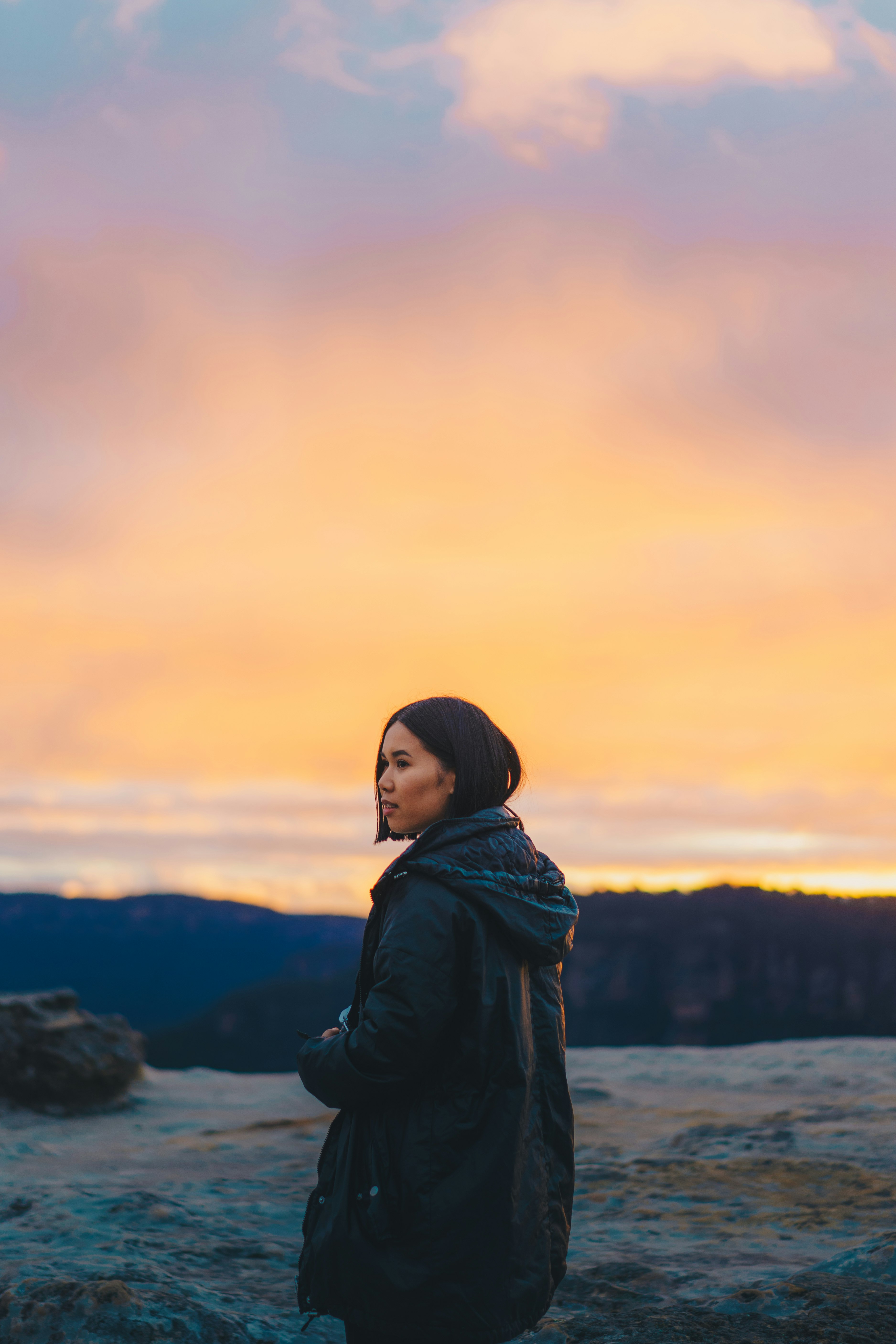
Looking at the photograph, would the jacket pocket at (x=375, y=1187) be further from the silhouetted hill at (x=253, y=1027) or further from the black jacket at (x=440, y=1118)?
the silhouetted hill at (x=253, y=1027)

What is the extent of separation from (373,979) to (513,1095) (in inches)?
15.8

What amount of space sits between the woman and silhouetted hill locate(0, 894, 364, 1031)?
251 feet

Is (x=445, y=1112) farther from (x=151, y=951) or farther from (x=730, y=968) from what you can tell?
(x=151, y=951)

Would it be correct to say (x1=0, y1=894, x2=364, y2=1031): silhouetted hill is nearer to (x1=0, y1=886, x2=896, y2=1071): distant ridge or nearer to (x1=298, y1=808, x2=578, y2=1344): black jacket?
(x1=0, y1=886, x2=896, y2=1071): distant ridge

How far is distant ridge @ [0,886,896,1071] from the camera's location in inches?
2088

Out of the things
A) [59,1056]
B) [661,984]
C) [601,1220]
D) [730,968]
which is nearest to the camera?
[601,1220]

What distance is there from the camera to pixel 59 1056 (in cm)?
787

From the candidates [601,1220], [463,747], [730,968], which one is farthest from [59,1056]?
[730,968]

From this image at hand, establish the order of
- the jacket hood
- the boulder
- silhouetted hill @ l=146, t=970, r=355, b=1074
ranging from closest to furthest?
the jacket hood < the boulder < silhouetted hill @ l=146, t=970, r=355, b=1074

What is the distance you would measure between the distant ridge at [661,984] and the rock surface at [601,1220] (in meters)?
37.4

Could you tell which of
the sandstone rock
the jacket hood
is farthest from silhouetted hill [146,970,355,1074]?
the jacket hood

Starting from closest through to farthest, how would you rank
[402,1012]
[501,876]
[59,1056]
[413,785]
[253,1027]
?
1. [402,1012]
2. [501,876]
3. [413,785]
4. [59,1056]
5. [253,1027]

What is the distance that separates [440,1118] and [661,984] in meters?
59.5

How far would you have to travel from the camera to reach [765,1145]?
5.32 m
